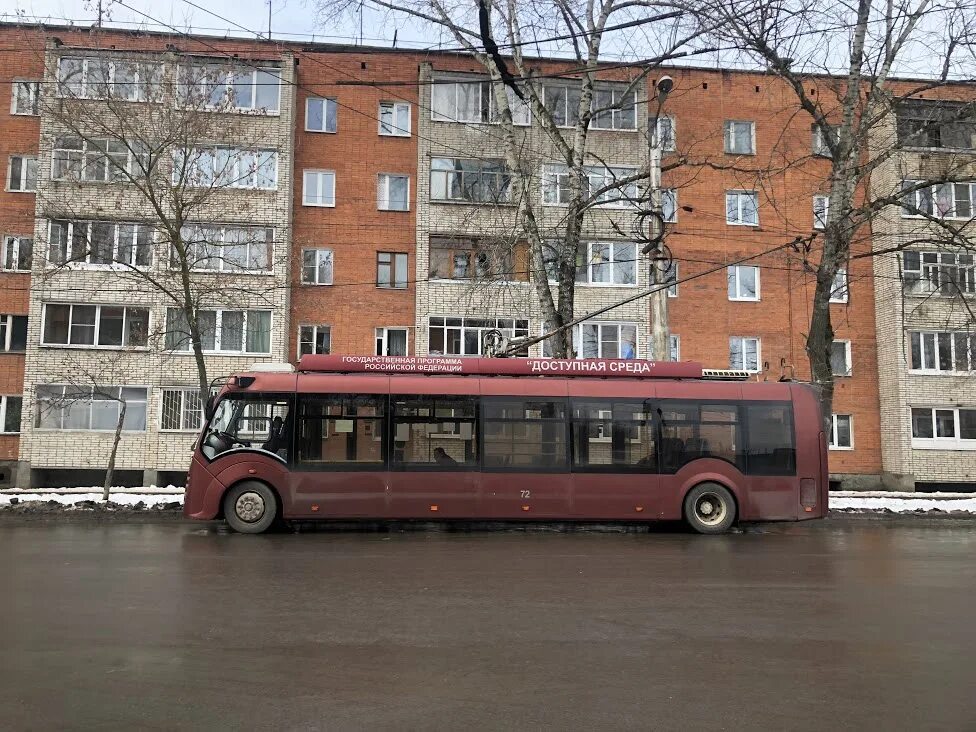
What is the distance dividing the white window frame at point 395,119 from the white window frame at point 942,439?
1949 centimetres

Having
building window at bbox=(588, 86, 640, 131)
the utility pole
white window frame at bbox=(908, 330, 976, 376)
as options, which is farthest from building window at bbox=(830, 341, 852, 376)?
the utility pole

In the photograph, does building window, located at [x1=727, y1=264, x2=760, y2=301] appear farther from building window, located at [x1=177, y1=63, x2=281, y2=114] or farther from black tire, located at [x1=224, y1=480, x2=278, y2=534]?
black tire, located at [x1=224, y1=480, x2=278, y2=534]

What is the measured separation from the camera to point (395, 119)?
27031 millimetres

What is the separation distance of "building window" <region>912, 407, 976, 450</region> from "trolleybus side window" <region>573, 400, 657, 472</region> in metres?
17.9

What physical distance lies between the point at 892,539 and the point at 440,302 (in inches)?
623

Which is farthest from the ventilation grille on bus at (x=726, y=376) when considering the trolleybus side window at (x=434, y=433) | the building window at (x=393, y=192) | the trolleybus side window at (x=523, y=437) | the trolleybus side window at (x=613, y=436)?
the building window at (x=393, y=192)

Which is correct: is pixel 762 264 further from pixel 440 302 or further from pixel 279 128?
pixel 279 128

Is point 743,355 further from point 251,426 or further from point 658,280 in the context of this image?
point 251,426

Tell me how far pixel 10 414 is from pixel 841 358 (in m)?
27.7

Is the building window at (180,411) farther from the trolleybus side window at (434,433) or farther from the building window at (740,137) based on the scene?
the building window at (740,137)

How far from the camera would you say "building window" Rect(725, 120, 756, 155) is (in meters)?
28.1

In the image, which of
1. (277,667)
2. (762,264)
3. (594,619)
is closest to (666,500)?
(594,619)

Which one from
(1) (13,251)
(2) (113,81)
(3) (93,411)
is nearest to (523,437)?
(2) (113,81)

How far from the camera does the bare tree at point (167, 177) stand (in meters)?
18.0
